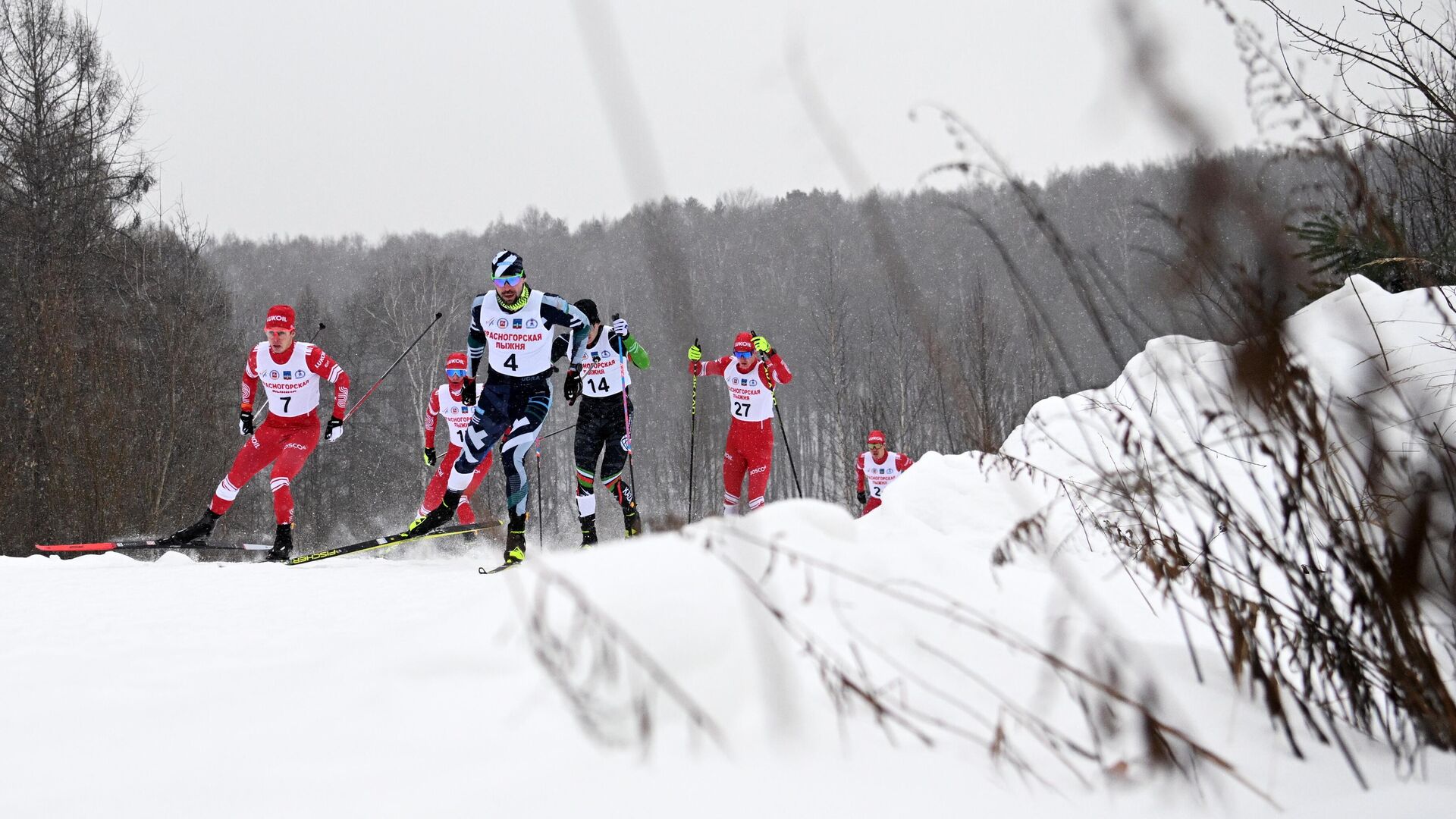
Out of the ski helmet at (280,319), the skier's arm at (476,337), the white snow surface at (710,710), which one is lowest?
the white snow surface at (710,710)

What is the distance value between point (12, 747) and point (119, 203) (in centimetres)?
2254

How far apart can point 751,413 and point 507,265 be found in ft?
14.2

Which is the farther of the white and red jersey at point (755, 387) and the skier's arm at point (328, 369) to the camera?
the white and red jersey at point (755, 387)

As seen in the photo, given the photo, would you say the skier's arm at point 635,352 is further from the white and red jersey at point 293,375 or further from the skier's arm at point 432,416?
the skier's arm at point 432,416

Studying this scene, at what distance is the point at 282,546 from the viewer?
7766mm

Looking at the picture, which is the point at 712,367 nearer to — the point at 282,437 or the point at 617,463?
the point at 617,463

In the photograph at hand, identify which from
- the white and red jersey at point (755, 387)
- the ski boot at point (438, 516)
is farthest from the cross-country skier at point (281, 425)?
the white and red jersey at point (755, 387)

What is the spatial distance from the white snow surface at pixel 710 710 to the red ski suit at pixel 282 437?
19.9 feet

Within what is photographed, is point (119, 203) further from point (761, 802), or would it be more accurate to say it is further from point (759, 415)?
point (761, 802)

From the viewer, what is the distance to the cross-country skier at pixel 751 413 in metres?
10.1

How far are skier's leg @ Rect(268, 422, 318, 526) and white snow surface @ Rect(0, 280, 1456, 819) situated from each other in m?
5.94

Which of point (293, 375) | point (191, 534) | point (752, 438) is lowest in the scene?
point (191, 534)

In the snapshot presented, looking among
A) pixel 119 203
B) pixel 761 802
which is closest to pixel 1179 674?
pixel 761 802

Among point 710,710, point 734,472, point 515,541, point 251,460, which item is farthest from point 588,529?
point 710,710
